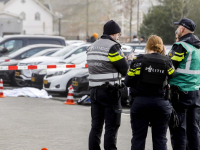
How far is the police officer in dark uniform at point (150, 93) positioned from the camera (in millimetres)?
5145

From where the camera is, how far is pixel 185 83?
5.74 metres

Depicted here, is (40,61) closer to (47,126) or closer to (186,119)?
(47,126)

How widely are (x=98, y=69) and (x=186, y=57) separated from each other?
1.15 metres

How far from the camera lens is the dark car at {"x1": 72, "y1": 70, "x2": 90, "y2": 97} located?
1265 cm

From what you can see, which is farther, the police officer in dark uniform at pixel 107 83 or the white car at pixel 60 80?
the white car at pixel 60 80

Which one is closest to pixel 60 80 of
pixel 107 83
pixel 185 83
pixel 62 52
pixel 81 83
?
pixel 81 83

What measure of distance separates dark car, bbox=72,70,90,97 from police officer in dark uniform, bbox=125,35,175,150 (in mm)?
7380

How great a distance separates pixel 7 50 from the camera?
1855 cm

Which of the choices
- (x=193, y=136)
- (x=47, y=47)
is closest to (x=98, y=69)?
(x=193, y=136)

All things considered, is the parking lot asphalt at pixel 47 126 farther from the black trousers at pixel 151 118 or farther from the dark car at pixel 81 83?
the black trousers at pixel 151 118

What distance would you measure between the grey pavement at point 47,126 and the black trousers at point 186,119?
114 cm

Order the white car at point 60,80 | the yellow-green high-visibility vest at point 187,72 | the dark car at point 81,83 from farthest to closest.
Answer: the white car at point 60,80 → the dark car at point 81,83 → the yellow-green high-visibility vest at point 187,72

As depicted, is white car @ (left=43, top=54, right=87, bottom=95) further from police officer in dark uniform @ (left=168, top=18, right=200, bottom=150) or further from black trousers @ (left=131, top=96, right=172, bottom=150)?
black trousers @ (left=131, top=96, right=172, bottom=150)

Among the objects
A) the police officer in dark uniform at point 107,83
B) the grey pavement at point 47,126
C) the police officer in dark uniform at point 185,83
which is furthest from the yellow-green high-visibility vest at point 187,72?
the grey pavement at point 47,126
